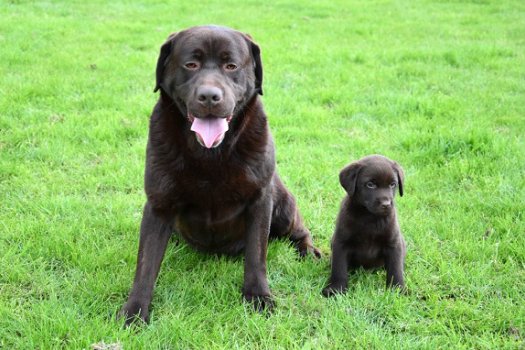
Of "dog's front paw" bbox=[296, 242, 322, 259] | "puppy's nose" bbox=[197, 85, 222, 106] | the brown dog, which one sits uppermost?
"puppy's nose" bbox=[197, 85, 222, 106]

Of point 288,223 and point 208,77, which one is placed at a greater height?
point 208,77

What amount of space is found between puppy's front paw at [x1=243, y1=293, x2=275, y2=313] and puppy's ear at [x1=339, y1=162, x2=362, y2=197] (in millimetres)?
849

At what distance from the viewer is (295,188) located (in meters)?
4.91

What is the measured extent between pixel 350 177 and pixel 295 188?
137 cm

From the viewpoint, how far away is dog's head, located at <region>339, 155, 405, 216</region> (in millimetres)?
3449

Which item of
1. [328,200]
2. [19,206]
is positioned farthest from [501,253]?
[19,206]

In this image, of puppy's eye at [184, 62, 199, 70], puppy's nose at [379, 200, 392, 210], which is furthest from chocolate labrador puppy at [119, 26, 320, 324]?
puppy's nose at [379, 200, 392, 210]

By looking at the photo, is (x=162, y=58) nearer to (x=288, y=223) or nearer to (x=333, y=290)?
(x=288, y=223)

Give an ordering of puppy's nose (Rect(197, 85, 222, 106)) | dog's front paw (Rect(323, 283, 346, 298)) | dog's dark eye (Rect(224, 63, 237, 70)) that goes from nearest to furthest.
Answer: puppy's nose (Rect(197, 85, 222, 106)) → dog's dark eye (Rect(224, 63, 237, 70)) → dog's front paw (Rect(323, 283, 346, 298))

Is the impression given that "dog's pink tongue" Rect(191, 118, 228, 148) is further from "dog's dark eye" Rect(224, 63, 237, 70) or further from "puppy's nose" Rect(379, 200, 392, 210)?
"puppy's nose" Rect(379, 200, 392, 210)

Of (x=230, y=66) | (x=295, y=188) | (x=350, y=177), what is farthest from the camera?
(x=295, y=188)

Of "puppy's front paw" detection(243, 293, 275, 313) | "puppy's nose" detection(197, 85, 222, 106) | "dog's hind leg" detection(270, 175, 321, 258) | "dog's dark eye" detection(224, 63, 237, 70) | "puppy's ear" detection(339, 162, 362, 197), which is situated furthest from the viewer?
"dog's hind leg" detection(270, 175, 321, 258)

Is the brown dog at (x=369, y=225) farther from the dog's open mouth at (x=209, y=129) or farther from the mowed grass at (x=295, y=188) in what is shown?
the dog's open mouth at (x=209, y=129)

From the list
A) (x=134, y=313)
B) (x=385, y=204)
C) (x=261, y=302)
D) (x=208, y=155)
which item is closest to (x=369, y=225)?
(x=385, y=204)
